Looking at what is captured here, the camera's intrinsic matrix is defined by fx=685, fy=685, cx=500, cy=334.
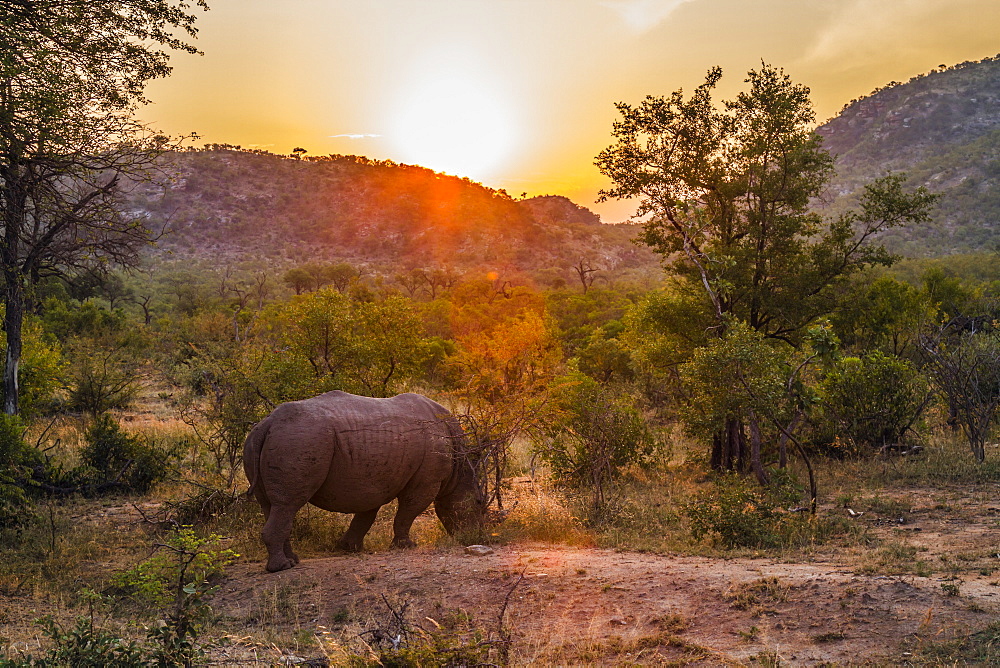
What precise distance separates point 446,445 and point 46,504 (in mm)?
6790

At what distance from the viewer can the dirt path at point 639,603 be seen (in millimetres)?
5480

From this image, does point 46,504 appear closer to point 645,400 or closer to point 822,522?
point 822,522

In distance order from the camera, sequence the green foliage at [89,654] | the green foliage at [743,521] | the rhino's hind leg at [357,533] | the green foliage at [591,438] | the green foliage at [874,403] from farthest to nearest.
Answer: the green foliage at [874,403] → the green foliage at [591,438] → the rhino's hind leg at [357,533] → the green foliage at [743,521] → the green foliage at [89,654]

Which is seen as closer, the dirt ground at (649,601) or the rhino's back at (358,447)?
the dirt ground at (649,601)

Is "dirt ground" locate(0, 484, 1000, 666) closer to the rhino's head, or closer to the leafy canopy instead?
the rhino's head

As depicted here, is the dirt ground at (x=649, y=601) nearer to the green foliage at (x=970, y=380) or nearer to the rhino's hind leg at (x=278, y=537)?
the rhino's hind leg at (x=278, y=537)

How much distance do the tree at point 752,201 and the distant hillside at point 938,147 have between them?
1868 inches

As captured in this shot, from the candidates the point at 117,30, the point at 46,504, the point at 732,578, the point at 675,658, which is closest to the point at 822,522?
the point at 732,578

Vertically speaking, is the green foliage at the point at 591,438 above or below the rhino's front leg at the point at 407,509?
above

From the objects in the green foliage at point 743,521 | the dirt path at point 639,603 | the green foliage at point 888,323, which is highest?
the green foliage at point 888,323

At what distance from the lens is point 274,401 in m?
11.9

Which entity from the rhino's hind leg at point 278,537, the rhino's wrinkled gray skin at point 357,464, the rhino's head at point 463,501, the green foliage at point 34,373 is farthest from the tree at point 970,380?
the green foliage at point 34,373

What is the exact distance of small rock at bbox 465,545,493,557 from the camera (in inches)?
333

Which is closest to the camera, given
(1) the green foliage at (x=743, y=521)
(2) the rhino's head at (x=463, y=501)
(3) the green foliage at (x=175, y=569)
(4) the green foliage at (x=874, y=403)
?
(3) the green foliage at (x=175, y=569)
